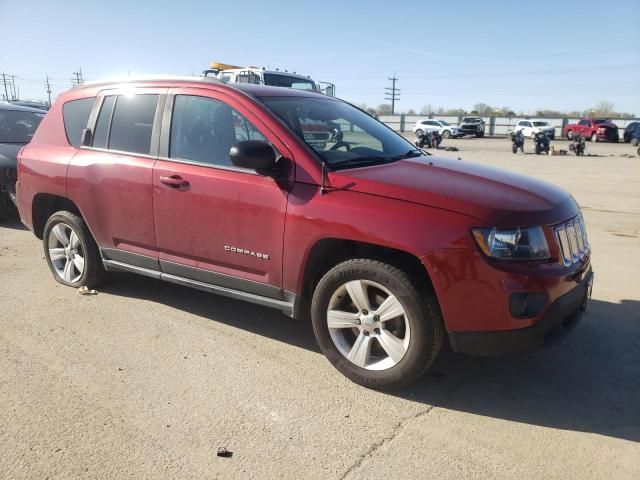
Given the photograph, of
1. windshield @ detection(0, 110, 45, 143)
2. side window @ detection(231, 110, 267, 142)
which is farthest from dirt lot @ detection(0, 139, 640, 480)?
windshield @ detection(0, 110, 45, 143)

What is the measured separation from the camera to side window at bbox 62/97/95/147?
15.8 feet

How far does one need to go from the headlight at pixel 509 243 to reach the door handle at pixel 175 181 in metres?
2.09

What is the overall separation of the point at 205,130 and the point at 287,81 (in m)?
10.1

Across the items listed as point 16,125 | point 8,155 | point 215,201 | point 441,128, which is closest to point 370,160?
point 215,201

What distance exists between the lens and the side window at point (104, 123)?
458 centimetres

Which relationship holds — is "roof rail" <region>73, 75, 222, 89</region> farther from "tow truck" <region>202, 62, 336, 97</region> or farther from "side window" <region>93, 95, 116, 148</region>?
"tow truck" <region>202, 62, 336, 97</region>

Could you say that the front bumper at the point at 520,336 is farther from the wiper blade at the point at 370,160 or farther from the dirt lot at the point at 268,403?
the wiper blade at the point at 370,160

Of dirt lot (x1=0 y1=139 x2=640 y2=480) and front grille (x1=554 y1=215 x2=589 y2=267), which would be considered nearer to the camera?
dirt lot (x1=0 y1=139 x2=640 y2=480)

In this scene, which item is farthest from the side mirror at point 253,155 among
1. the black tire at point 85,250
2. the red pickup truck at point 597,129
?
the red pickup truck at point 597,129

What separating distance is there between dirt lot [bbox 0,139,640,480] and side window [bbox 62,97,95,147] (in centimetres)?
149

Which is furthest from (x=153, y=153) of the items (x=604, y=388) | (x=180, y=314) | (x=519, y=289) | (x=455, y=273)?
(x=604, y=388)

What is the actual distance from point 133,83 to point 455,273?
313 centimetres

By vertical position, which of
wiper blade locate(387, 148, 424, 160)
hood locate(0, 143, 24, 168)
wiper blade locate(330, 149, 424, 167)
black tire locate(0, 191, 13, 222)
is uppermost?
wiper blade locate(387, 148, 424, 160)

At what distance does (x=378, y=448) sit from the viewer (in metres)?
2.73
